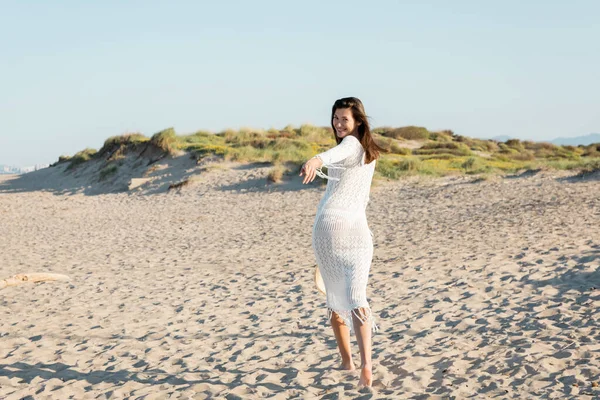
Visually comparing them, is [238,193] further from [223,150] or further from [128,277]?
[128,277]

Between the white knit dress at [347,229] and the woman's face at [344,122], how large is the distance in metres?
0.11

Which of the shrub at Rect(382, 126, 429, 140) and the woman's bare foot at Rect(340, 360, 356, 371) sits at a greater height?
the shrub at Rect(382, 126, 429, 140)

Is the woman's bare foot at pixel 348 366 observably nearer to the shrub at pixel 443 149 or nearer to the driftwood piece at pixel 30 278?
the driftwood piece at pixel 30 278

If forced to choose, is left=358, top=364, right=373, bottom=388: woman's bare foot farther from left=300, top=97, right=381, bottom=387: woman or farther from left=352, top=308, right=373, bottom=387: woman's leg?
left=300, top=97, right=381, bottom=387: woman

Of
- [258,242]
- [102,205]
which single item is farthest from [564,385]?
[102,205]

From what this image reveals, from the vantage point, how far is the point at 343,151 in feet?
13.5

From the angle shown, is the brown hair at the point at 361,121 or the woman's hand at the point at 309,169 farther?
the brown hair at the point at 361,121

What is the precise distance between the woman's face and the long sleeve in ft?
0.35

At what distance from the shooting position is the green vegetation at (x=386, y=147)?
22969 millimetres

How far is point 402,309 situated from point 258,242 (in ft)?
19.6

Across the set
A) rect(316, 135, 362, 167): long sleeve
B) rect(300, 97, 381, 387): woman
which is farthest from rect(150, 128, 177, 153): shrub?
rect(316, 135, 362, 167): long sleeve

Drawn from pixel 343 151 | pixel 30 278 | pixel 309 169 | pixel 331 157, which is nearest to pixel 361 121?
pixel 343 151

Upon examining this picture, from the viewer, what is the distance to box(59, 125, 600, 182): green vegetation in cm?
2297

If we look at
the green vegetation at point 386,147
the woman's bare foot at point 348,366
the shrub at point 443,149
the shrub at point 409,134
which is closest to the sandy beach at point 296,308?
the woman's bare foot at point 348,366
